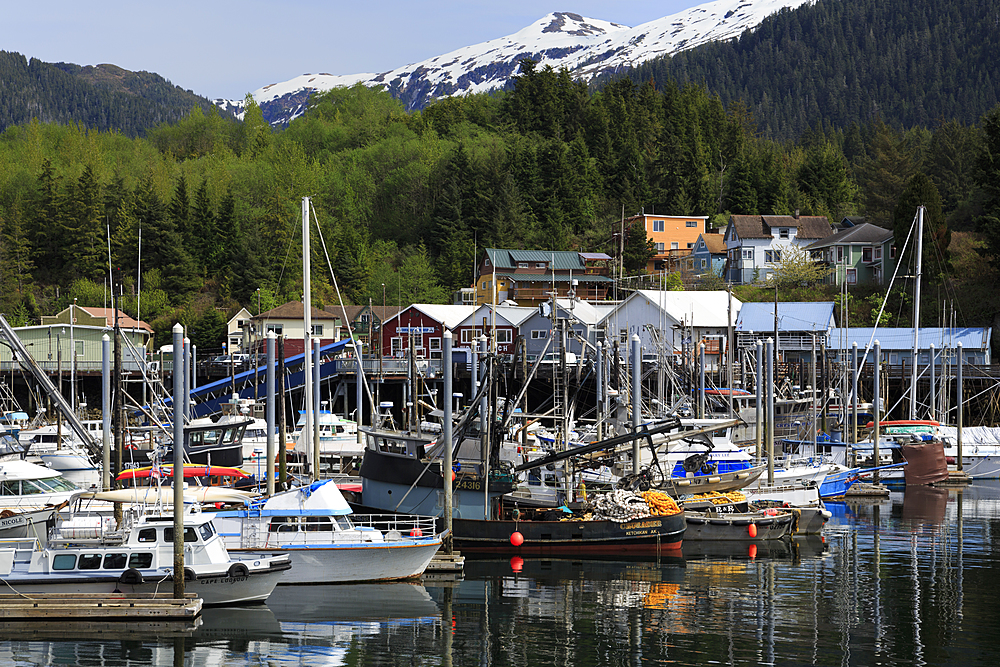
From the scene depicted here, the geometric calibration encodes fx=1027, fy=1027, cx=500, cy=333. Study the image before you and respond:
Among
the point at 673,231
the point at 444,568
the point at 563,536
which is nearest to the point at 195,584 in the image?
the point at 444,568

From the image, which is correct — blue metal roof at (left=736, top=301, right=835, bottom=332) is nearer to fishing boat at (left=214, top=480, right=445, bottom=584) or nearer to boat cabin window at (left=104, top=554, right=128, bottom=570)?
fishing boat at (left=214, top=480, right=445, bottom=584)

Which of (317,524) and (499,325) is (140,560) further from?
(499,325)

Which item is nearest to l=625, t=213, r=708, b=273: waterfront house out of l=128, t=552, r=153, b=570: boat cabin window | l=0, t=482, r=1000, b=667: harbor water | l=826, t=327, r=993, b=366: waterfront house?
l=826, t=327, r=993, b=366: waterfront house

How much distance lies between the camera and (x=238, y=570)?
2398 cm

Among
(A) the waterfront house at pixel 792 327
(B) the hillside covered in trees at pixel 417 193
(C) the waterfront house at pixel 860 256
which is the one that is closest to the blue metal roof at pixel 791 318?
(A) the waterfront house at pixel 792 327

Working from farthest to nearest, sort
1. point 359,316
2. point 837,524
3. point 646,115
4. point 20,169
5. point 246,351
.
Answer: point 646,115 → point 20,169 → point 359,316 → point 246,351 → point 837,524

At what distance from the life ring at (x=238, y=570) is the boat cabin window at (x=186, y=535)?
1071 millimetres

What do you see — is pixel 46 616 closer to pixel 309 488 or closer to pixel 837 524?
pixel 309 488

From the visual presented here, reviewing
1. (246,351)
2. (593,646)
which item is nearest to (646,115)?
(246,351)

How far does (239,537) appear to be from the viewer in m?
26.7

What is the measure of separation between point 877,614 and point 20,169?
382ft

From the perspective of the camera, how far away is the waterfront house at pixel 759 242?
101 m

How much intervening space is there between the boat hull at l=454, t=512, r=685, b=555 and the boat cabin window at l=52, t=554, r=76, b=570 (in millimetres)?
11389

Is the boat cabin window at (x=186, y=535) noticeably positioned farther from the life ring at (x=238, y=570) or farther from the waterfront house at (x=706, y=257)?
the waterfront house at (x=706, y=257)
